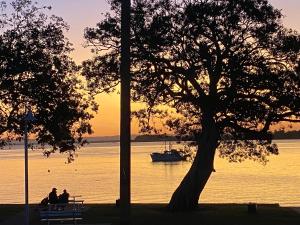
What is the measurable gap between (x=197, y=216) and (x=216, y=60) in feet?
22.3

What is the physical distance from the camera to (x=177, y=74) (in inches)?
1137

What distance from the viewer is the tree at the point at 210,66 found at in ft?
91.0

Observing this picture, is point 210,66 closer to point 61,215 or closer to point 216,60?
point 216,60

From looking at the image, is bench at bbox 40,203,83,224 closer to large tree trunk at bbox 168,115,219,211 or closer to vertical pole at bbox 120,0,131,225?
large tree trunk at bbox 168,115,219,211

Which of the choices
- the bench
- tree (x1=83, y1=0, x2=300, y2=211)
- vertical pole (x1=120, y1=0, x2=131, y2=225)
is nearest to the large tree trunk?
tree (x1=83, y1=0, x2=300, y2=211)

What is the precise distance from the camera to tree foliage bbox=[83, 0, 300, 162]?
2772 centimetres

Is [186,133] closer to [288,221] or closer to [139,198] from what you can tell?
[288,221]

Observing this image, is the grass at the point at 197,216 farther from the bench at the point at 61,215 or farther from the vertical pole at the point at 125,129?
the vertical pole at the point at 125,129

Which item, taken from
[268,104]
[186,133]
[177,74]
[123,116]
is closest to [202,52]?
[177,74]

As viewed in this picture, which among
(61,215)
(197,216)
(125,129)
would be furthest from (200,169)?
(125,129)

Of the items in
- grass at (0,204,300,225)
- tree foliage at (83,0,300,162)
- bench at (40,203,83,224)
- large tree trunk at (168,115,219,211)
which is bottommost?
grass at (0,204,300,225)

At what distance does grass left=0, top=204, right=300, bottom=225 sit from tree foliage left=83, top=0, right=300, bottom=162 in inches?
145

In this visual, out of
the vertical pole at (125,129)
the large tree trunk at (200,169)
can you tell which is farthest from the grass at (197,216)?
the vertical pole at (125,129)

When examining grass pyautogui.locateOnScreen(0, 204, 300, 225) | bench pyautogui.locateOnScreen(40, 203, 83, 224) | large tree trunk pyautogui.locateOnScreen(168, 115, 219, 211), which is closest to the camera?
bench pyautogui.locateOnScreen(40, 203, 83, 224)
